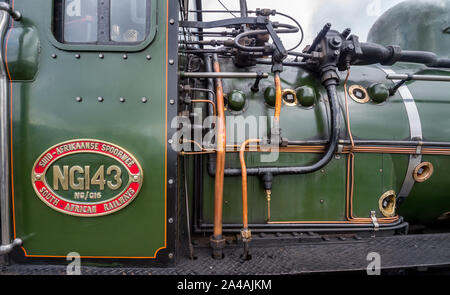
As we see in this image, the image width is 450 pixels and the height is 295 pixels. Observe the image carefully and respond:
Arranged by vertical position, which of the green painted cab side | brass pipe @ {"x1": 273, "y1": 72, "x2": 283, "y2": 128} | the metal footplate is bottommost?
the metal footplate

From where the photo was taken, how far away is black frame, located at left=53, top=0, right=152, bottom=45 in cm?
147

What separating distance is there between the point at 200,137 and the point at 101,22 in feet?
2.88

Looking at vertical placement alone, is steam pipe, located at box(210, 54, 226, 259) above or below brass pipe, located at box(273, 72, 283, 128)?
below

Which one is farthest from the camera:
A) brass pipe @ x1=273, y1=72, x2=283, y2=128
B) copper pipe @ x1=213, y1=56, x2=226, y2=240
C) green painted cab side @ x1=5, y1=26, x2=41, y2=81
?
brass pipe @ x1=273, y1=72, x2=283, y2=128

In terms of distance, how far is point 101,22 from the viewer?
147 cm

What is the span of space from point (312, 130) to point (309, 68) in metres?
0.53

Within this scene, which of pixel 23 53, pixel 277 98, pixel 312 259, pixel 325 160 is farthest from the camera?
pixel 325 160

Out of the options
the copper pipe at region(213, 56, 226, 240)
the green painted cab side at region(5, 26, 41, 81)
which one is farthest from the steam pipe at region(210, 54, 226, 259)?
the green painted cab side at region(5, 26, 41, 81)

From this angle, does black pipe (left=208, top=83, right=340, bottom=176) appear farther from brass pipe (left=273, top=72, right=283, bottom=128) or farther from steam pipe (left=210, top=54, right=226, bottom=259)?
brass pipe (left=273, top=72, right=283, bottom=128)

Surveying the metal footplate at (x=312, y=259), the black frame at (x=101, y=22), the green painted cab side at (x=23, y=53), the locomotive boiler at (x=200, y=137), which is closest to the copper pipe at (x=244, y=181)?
the locomotive boiler at (x=200, y=137)

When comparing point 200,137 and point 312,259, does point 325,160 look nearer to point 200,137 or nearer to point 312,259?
point 312,259

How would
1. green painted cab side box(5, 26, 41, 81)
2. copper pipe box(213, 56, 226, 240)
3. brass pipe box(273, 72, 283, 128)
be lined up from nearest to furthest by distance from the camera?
1. green painted cab side box(5, 26, 41, 81)
2. copper pipe box(213, 56, 226, 240)
3. brass pipe box(273, 72, 283, 128)

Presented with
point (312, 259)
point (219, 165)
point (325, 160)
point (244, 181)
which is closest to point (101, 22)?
point (219, 165)
